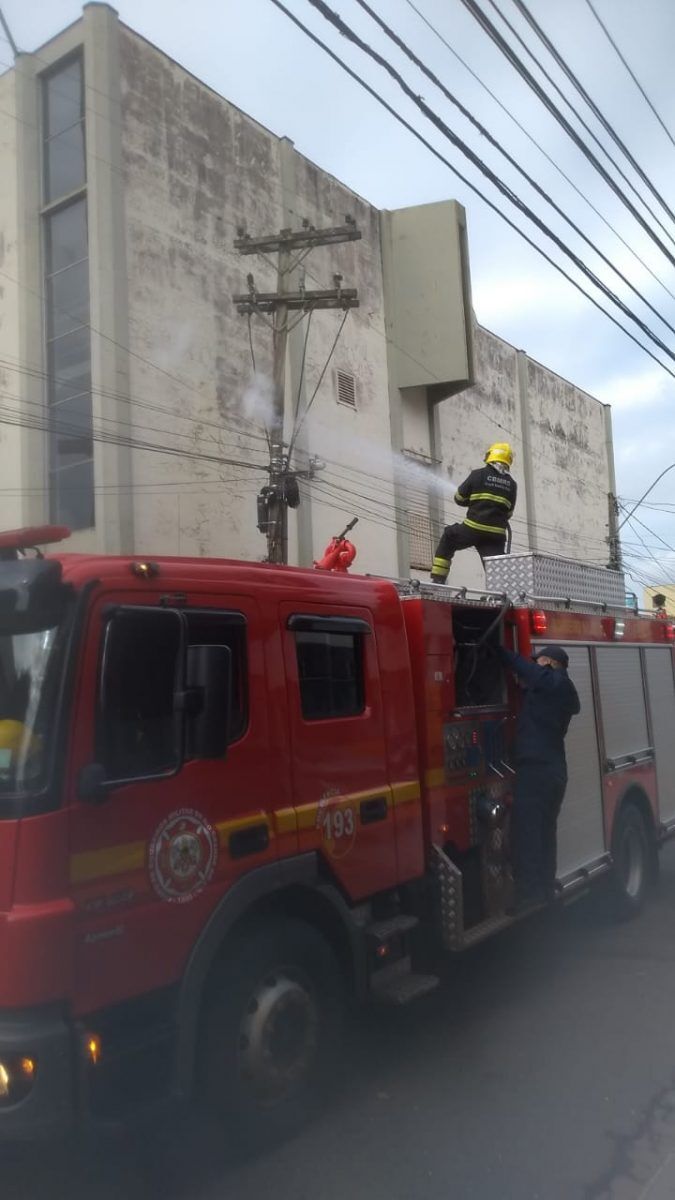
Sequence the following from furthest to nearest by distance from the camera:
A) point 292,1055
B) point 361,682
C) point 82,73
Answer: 1. point 82,73
2. point 361,682
3. point 292,1055

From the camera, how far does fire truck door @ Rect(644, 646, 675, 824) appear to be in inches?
358

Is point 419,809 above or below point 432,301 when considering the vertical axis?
below

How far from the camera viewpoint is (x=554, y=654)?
6898 millimetres

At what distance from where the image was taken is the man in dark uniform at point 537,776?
660 cm

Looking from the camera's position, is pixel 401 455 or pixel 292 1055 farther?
pixel 401 455

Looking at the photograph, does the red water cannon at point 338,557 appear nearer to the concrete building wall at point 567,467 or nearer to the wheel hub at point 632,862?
the wheel hub at point 632,862

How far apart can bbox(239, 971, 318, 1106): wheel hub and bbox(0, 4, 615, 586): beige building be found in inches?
501

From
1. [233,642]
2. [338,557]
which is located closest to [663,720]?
[338,557]

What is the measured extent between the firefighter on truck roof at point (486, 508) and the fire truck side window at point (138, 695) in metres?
4.38

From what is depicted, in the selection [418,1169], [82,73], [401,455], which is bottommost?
[418,1169]

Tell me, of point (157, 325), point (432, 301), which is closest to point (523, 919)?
point (157, 325)

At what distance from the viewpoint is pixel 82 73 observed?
58.5 ft

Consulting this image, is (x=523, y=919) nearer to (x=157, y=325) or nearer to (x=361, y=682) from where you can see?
(x=361, y=682)

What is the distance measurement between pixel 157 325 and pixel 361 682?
46.1ft
